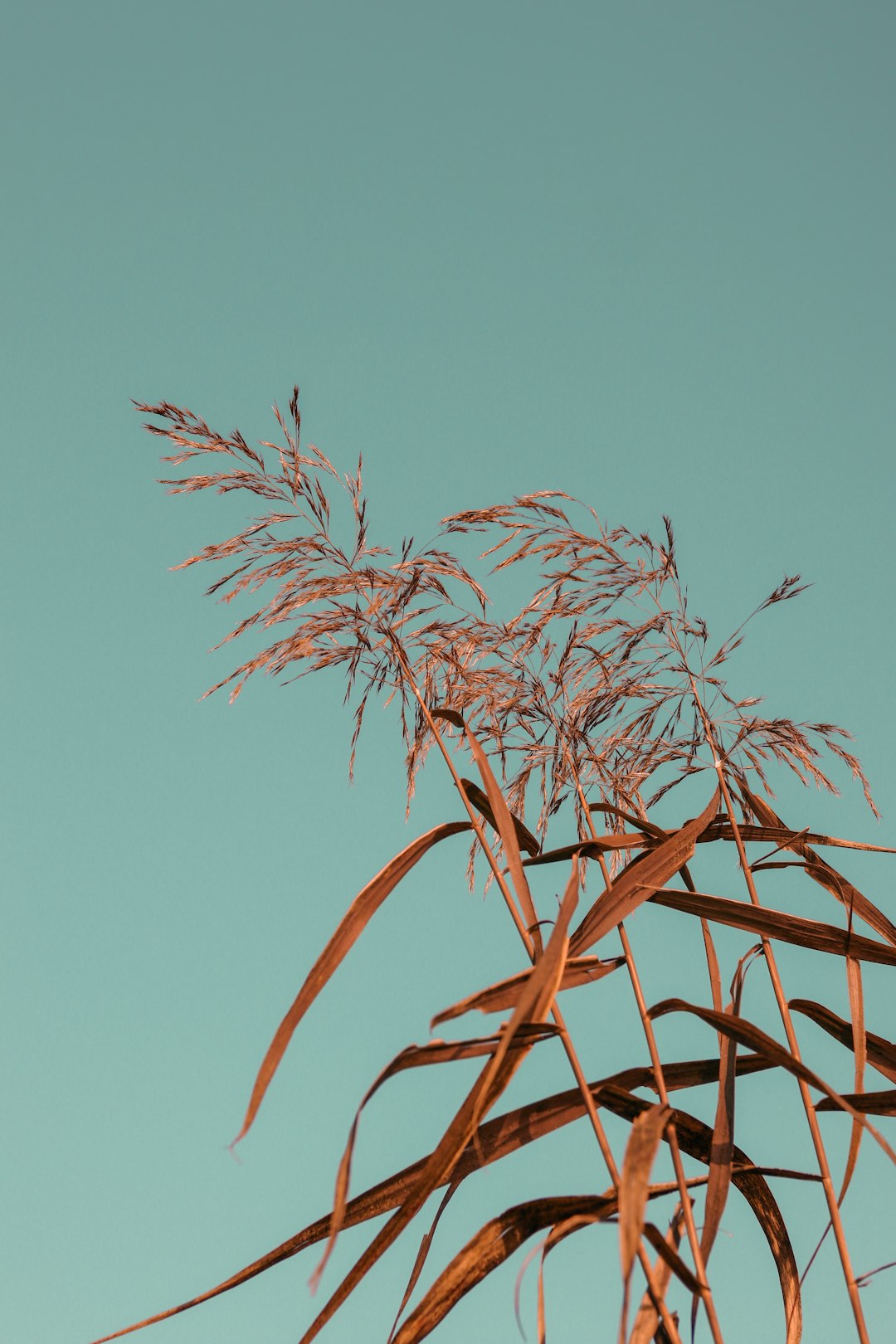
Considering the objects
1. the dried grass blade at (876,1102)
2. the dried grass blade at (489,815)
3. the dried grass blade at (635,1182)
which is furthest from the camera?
the dried grass blade at (489,815)

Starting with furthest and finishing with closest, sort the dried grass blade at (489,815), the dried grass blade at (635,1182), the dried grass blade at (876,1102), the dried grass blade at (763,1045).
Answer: the dried grass blade at (489,815) → the dried grass blade at (876,1102) → the dried grass blade at (763,1045) → the dried grass blade at (635,1182)

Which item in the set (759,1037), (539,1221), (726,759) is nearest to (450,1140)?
(539,1221)

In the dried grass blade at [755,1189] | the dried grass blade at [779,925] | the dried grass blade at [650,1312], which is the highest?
the dried grass blade at [779,925]

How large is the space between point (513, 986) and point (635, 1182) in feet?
0.81

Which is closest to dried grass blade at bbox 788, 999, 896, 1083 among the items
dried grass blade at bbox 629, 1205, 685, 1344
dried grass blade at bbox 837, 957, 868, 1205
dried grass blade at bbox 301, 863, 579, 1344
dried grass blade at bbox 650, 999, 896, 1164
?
dried grass blade at bbox 837, 957, 868, 1205

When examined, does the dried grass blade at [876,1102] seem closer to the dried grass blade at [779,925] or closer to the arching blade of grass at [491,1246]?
the dried grass blade at [779,925]

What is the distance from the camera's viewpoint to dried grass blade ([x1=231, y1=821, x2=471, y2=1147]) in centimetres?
129

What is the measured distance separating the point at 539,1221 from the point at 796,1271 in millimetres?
427

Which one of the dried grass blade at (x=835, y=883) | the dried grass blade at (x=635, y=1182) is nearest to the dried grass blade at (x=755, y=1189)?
the dried grass blade at (x=635, y=1182)

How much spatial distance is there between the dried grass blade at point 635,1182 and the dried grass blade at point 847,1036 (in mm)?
402

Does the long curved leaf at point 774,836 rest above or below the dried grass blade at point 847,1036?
above

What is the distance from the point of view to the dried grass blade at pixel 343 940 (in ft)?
4.22

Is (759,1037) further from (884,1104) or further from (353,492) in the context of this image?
(353,492)

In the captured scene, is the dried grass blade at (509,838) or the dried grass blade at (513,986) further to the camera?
the dried grass blade at (509,838)
